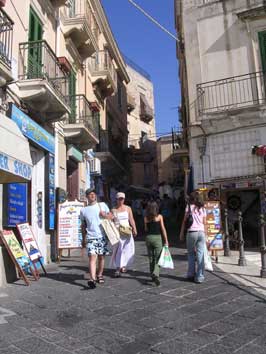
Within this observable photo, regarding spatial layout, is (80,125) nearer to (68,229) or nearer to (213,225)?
(68,229)

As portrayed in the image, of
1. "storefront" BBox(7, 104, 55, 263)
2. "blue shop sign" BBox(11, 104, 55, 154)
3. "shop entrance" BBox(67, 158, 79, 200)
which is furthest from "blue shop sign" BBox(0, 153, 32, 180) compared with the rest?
"shop entrance" BBox(67, 158, 79, 200)

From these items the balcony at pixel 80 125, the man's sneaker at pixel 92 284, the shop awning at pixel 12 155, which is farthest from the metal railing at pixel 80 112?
the man's sneaker at pixel 92 284

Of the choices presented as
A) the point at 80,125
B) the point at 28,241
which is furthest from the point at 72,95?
the point at 28,241

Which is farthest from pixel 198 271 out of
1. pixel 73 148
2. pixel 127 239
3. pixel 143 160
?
pixel 143 160

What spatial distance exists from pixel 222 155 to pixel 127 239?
7.23 m

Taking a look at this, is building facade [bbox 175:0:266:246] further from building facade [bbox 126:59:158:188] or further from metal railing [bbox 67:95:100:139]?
building facade [bbox 126:59:158:188]

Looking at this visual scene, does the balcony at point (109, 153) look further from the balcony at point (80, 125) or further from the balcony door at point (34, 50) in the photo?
the balcony door at point (34, 50)

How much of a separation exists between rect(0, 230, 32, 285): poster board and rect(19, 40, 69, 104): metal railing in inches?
158

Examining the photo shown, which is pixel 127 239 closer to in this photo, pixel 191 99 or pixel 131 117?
pixel 191 99

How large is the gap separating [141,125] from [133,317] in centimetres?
3733

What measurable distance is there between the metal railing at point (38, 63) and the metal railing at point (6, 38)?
0.72 metres

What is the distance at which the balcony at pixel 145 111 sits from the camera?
4172 cm

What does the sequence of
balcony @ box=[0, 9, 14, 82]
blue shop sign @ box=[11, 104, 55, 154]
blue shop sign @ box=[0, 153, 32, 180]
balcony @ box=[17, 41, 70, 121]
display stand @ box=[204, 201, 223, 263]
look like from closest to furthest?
blue shop sign @ box=[0, 153, 32, 180] → balcony @ box=[0, 9, 14, 82] → blue shop sign @ box=[11, 104, 55, 154] → balcony @ box=[17, 41, 70, 121] → display stand @ box=[204, 201, 223, 263]

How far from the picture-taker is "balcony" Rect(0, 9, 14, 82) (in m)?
8.09
